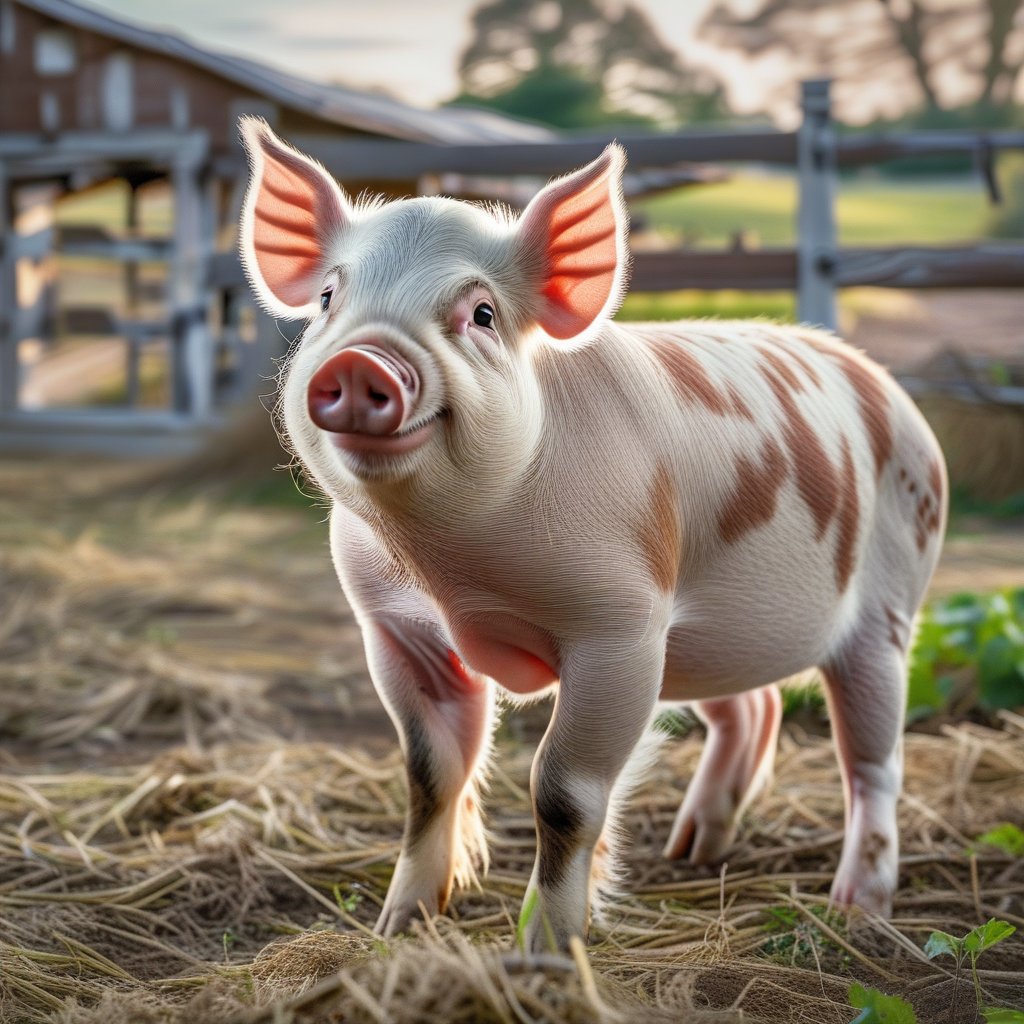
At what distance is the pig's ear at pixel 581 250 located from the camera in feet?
6.25

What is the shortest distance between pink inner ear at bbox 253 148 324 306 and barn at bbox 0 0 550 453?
270 inches

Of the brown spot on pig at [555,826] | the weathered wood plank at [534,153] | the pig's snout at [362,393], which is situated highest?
the weathered wood plank at [534,153]

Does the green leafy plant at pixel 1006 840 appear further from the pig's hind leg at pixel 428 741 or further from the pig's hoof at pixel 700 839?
the pig's hind leg at pixel 428 741

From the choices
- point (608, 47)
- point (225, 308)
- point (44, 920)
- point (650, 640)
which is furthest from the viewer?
point (608, 47)

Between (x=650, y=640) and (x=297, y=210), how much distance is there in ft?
2.71

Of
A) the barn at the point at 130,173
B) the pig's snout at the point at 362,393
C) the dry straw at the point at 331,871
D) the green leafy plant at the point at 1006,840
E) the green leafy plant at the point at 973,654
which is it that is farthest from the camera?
the barn at the point at 130,173

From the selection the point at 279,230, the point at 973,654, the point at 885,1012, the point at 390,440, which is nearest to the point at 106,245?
the point at 973,654

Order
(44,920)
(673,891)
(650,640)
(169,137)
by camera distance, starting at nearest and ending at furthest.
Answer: (650,640) < (44,920) < (673,891) < (169,137)

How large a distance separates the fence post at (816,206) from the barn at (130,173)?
3.49 meters

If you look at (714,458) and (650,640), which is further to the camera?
(714,458)

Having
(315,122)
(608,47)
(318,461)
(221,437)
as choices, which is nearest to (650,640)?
(318,461)

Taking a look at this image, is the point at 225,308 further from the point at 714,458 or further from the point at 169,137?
the point at 714,458

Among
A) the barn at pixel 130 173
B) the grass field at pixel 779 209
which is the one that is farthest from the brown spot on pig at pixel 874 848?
the grass field at pixel 779 209

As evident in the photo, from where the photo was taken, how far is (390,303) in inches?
69.1
